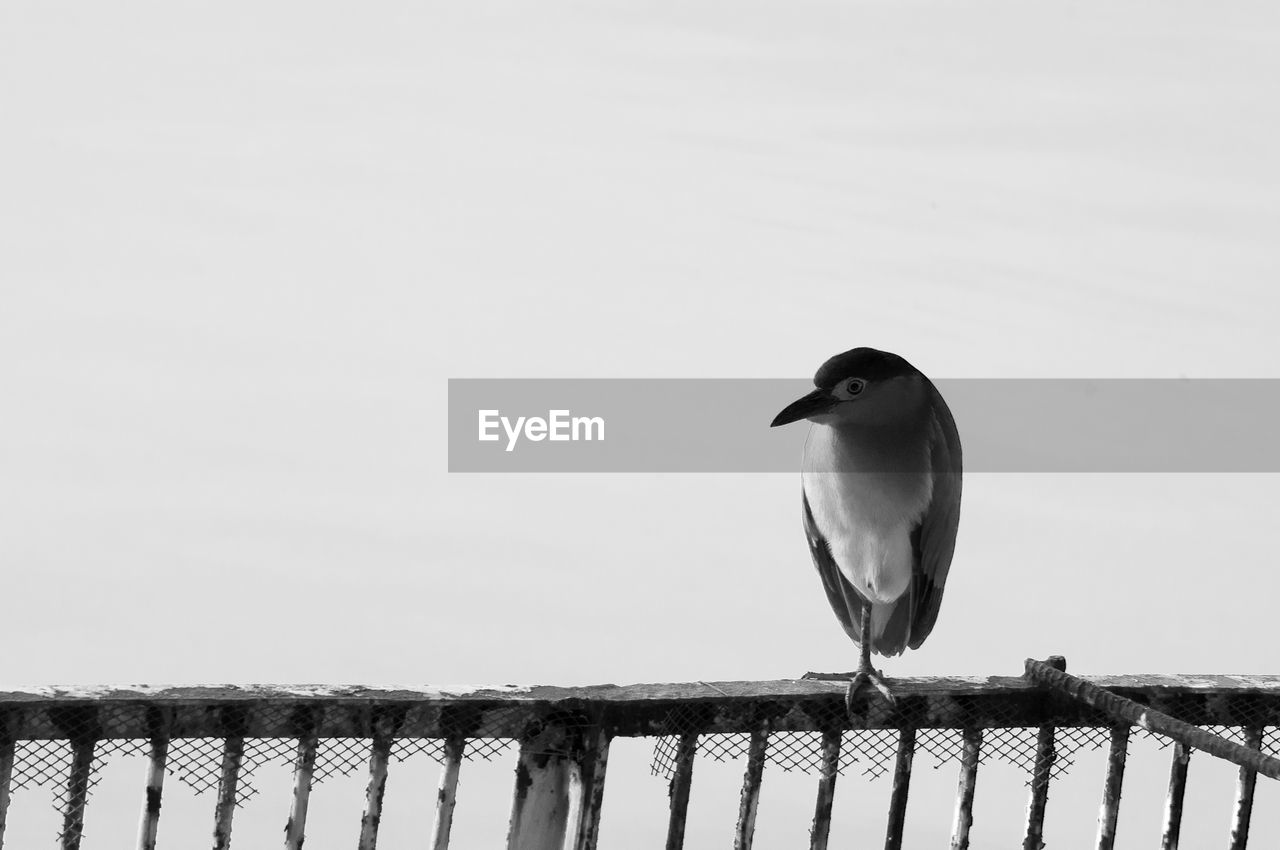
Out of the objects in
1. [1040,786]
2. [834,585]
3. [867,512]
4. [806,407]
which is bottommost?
[1040,786]

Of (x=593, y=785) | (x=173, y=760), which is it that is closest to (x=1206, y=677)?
(x=593, y=785)

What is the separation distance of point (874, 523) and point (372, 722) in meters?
1.77

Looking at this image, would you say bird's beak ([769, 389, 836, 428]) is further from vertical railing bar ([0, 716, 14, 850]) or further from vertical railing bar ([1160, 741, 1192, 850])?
vertical railing bar ([0, 716, 14, 850])

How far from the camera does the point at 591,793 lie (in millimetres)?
2559

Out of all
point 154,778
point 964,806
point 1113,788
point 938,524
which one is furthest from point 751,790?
point 938,524

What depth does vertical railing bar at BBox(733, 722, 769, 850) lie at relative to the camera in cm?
265

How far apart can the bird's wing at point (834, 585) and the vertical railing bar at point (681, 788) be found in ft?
4.99

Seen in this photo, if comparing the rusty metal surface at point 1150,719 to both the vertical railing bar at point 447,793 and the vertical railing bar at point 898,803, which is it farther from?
the vertical railing bar at point 447,793

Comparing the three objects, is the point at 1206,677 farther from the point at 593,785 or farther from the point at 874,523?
the point at 593,785

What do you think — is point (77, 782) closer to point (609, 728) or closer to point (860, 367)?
point (609, 728)

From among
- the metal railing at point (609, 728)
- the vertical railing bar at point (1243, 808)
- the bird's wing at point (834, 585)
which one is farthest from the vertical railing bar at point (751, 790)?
the bird's wing at point (834, 585)

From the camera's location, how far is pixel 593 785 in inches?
101

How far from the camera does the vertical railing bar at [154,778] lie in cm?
240

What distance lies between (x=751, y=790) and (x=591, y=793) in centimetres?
29
